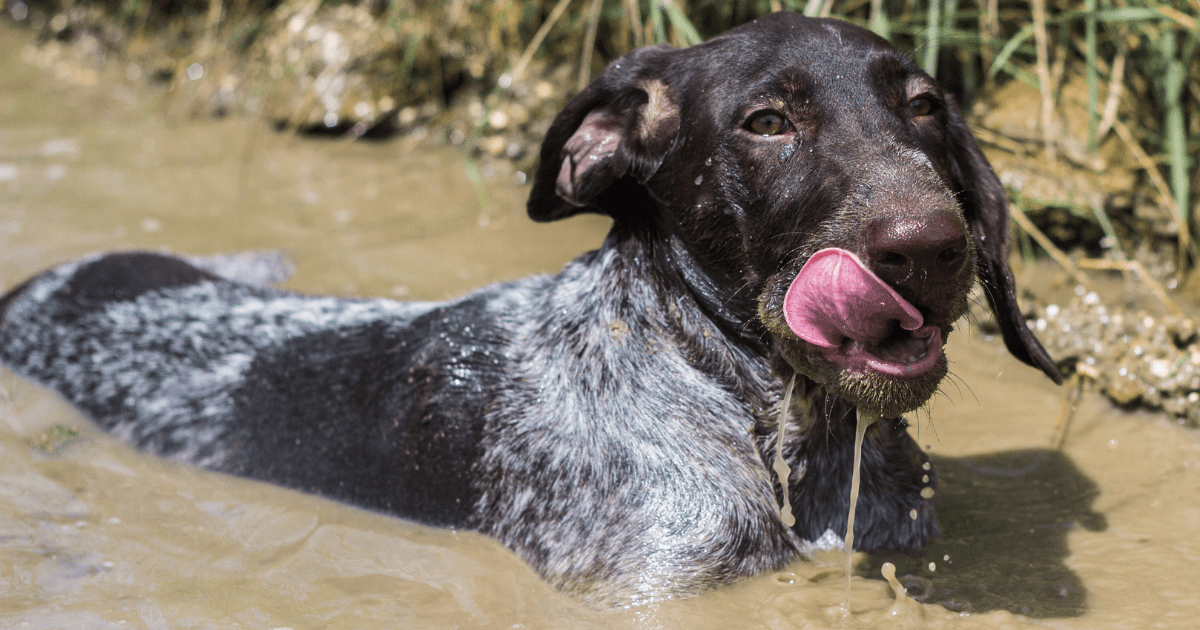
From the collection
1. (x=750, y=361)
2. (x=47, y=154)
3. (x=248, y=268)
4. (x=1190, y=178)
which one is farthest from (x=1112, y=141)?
(x=47, y=154)

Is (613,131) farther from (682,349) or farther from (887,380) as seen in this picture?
(887,380)

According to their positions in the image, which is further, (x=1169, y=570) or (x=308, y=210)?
(x=308, y=210)

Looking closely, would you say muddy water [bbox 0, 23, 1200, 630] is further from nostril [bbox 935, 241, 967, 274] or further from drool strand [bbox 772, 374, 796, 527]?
nostril [bbox 935, 241, 967, 274]

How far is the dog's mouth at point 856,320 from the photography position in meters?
2.73

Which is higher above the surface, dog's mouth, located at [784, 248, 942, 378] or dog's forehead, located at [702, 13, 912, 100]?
dog's forehead, located at [702, 13, 912, 100]

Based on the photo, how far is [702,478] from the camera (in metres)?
3.43

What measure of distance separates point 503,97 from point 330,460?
408cm

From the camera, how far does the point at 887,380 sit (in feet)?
9.36

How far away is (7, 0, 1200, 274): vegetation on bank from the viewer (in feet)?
18.1

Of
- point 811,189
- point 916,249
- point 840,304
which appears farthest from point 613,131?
point 916,249

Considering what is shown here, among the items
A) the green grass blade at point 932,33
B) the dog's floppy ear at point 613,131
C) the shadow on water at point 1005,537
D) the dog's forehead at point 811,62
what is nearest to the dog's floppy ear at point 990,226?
the dog's forehead at point 811,62

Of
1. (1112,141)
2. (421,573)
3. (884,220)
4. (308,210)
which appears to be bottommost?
(421,573)

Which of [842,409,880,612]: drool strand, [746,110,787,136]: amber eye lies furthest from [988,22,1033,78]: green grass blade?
[842,409,880,612]: drool strand

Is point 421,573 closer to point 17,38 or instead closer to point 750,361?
point 750,361
